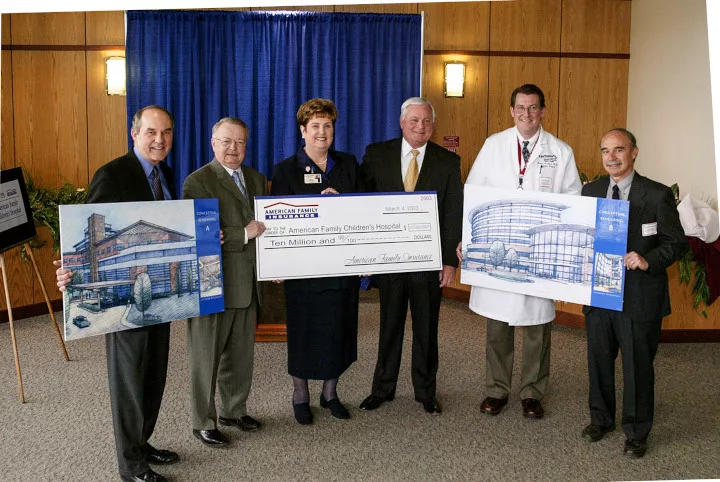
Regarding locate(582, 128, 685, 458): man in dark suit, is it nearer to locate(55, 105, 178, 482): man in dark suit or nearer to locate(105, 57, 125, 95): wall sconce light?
locate(55, 105, 178, 482): man in dark suit

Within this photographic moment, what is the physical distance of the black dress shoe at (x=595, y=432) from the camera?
3.70 m

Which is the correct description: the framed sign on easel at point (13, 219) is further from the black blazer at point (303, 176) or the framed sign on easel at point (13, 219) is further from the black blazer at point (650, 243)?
the black blazer at point (650, 243)

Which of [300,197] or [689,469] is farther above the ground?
[300,197]

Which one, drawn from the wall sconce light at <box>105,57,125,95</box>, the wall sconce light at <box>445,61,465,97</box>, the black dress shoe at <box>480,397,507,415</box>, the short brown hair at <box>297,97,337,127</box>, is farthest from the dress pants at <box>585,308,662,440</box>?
the wall sconce light at <box>105,57,125,95</box>

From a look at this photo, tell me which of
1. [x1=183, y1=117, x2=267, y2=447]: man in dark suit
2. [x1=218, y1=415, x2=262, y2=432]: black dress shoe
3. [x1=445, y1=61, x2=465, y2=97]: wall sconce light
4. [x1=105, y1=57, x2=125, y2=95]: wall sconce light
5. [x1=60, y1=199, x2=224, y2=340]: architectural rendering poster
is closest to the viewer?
[x1=60, y1=199, x2=224, y2=340]: architectural rendering poster

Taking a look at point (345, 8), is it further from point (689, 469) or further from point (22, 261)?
point (689, 469)

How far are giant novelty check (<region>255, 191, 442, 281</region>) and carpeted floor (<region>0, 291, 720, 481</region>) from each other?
91 centimetres

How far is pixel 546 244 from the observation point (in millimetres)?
3695

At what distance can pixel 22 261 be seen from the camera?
6.29m

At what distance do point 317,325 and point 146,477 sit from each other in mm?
1190

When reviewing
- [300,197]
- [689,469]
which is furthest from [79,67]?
[689,469]

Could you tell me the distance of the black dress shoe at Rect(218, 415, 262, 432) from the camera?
3.81 meters

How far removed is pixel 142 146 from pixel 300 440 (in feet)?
5.73

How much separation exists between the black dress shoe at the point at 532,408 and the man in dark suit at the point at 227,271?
1.69 m
